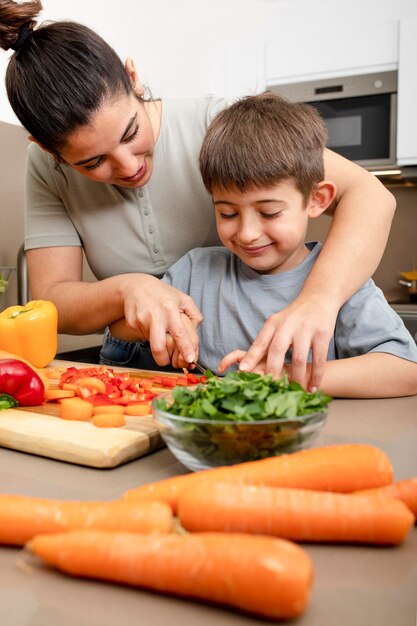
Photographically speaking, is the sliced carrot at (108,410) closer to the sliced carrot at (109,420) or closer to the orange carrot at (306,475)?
the sliced carrot at (109,420)

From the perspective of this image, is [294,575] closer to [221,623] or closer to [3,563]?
[221,623]

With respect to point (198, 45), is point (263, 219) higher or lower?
lower

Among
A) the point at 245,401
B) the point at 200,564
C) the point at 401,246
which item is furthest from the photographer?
the point at 401,246

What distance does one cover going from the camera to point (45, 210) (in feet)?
5.09

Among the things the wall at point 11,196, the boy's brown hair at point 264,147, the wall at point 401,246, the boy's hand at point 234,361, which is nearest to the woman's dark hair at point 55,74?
the boy's brown hair at point 264,147

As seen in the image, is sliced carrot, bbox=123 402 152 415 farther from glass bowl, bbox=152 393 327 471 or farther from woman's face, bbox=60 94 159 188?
woman's face, bbox=60 94 159 188

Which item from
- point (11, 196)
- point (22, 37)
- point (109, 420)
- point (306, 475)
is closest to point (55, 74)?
point (22, 37)

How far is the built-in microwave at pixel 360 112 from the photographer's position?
3.13 metres

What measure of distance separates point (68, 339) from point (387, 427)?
72.5 inches

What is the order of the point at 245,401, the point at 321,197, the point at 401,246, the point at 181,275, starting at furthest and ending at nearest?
the point at 401,246
the point at 181,275
the point at 321,197
the point at 245,401

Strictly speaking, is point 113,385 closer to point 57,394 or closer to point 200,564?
point 57,394

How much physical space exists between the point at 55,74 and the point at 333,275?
64 centimetres

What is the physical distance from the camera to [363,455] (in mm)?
631

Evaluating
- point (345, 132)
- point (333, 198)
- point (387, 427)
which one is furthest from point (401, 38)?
point (387, 427)
